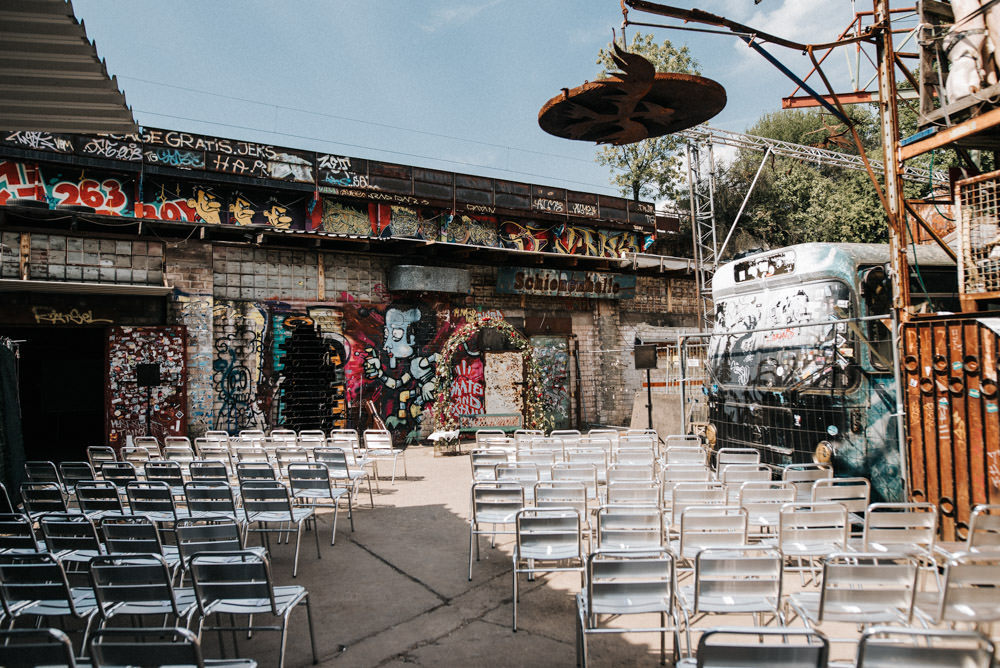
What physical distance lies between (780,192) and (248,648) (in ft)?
94.4

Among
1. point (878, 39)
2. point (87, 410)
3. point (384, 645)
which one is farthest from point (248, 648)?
point (87, 410)

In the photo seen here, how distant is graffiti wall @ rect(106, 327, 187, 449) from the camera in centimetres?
1168

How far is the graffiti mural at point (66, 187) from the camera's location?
10.9 m

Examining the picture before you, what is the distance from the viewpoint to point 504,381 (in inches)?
651

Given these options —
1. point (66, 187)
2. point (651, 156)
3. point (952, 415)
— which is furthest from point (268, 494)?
point (651, 156)

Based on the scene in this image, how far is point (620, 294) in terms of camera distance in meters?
19.0

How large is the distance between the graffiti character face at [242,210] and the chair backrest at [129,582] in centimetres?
1100

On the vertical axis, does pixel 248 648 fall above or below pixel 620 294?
below

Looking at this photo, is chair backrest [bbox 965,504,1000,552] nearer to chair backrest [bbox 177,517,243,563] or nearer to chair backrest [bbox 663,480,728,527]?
chair backrest [bbox 663,480,728,527]

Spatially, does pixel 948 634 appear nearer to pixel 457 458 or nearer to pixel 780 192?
pixel 457 458

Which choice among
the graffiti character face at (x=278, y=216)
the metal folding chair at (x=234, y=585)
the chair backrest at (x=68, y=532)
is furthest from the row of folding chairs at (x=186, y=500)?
the graffiti character face at (x=278, y=216)

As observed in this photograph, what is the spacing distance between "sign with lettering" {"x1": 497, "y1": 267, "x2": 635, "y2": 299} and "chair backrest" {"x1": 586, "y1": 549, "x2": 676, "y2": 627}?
44.1ft

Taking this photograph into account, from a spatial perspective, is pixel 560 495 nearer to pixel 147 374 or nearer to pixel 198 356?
pixel 147 374

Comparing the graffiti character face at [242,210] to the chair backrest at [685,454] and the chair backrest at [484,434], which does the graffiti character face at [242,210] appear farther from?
the chair backrest at [685,454]
